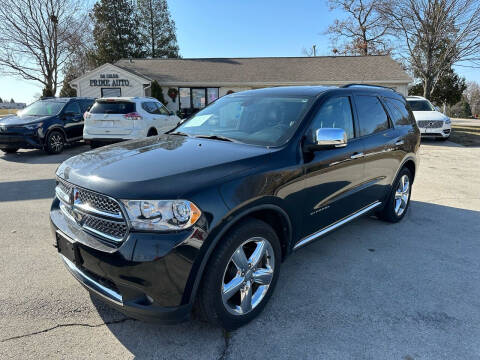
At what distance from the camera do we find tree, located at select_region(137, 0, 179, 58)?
139 ft

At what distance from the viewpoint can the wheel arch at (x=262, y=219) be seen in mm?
2076

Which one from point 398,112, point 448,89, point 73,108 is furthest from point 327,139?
point 448,89

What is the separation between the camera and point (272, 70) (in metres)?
22.8

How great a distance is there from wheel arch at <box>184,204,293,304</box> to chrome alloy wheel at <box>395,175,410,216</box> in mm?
2648

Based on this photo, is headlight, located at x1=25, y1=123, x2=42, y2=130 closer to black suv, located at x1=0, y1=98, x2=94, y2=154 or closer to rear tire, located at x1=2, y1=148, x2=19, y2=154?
black suv, located at x1=0, y1=98, x2=94, y2=154

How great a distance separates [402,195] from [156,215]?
160 inches

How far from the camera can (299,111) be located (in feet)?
10.1

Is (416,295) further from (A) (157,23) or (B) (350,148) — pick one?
(A) (157,23)

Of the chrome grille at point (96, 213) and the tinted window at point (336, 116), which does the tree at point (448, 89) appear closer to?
the tinted window at point (336, 116)

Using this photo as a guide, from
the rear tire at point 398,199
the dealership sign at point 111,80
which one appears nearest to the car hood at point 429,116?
the rear tire at point 398,199

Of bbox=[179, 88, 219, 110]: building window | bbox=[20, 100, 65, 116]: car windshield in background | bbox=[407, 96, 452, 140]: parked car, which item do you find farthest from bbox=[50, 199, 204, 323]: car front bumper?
bbox=[179, 88, 219, 110]: building window

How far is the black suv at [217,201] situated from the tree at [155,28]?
141 feet

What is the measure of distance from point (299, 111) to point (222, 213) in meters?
1.45

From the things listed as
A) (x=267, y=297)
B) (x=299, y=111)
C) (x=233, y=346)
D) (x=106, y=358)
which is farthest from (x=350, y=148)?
(x=106, y=358)
